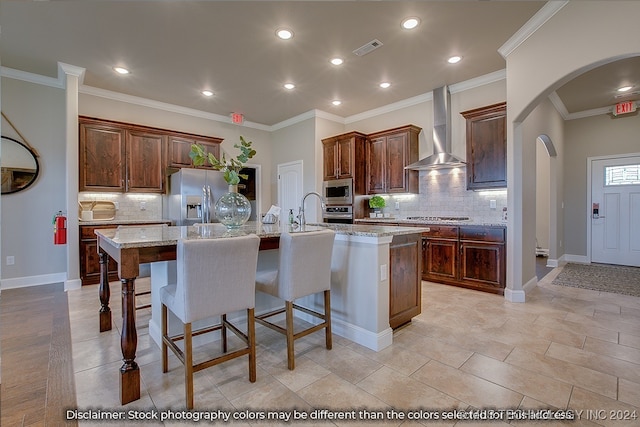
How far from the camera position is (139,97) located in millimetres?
5035

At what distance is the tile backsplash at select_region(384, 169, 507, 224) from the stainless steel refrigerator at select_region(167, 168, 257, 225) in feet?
10.6

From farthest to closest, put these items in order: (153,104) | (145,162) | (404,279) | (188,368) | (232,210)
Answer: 1. (153,104)
2. (145,162)
3. (404,279)
4. (232,210)
5. (188,368)

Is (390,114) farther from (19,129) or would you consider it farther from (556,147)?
(19,129)

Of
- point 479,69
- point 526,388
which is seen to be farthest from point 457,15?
point 526,388

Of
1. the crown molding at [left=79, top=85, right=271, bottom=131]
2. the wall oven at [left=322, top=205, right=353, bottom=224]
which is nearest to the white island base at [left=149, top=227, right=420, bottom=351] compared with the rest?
the wall oven at [left=322, top=205, right=353, bottom=224]

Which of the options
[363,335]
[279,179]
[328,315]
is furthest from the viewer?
[279,179]

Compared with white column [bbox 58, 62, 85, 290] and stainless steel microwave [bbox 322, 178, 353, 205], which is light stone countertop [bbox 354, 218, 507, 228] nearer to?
stainless steel microwave [bbox 322, 178, 353, 205]

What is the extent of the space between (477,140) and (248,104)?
3.85 m

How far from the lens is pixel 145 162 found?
16.2ft

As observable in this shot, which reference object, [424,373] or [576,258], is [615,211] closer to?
[576,258]

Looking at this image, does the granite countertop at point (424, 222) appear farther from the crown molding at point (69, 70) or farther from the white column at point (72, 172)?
the crown molding at point (69, 70)

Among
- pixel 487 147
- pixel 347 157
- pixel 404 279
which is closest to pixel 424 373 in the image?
pixel 404 279

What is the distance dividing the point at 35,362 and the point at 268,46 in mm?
3610

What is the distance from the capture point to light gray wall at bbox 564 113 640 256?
5355mm
